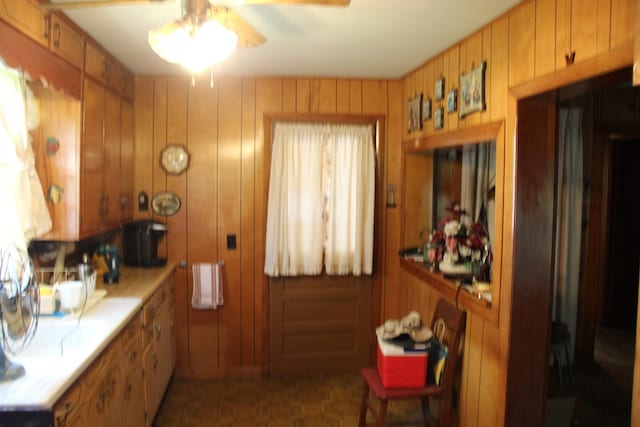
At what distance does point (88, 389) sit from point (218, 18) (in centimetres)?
148

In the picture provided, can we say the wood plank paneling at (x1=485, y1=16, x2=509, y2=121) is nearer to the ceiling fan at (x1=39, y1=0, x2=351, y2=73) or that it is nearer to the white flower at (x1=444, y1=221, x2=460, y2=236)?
the white flower at (x1=444, y1=221, x2=460, y2=236)

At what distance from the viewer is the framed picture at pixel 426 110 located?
2986 millimetres

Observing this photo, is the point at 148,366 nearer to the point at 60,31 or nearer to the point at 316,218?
the point at 316,218

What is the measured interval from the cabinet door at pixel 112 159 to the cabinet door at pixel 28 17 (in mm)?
805

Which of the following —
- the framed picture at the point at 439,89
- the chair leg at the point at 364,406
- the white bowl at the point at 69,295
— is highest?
the framed picture at the point at 439,89

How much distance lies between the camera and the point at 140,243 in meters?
3.19

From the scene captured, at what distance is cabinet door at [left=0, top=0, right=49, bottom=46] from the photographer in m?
1.71

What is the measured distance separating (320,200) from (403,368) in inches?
58.3

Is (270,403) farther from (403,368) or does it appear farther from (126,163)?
(126,163)

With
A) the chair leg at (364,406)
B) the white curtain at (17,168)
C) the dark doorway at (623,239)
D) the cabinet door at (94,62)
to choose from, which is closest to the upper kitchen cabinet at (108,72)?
the cabinet door at (94,62)

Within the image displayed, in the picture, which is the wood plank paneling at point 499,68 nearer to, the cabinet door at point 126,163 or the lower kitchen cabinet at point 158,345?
the lower kitchen cabinet at point 158,345

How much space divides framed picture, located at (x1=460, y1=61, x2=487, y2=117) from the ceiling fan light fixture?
4.50 feet

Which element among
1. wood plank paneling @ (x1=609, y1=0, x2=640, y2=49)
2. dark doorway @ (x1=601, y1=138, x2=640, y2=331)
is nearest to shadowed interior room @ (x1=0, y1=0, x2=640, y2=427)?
wood plank paneling @ (x1=609, y1=0, x2=640, y2=49)

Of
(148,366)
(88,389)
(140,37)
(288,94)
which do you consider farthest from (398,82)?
(88,389)
